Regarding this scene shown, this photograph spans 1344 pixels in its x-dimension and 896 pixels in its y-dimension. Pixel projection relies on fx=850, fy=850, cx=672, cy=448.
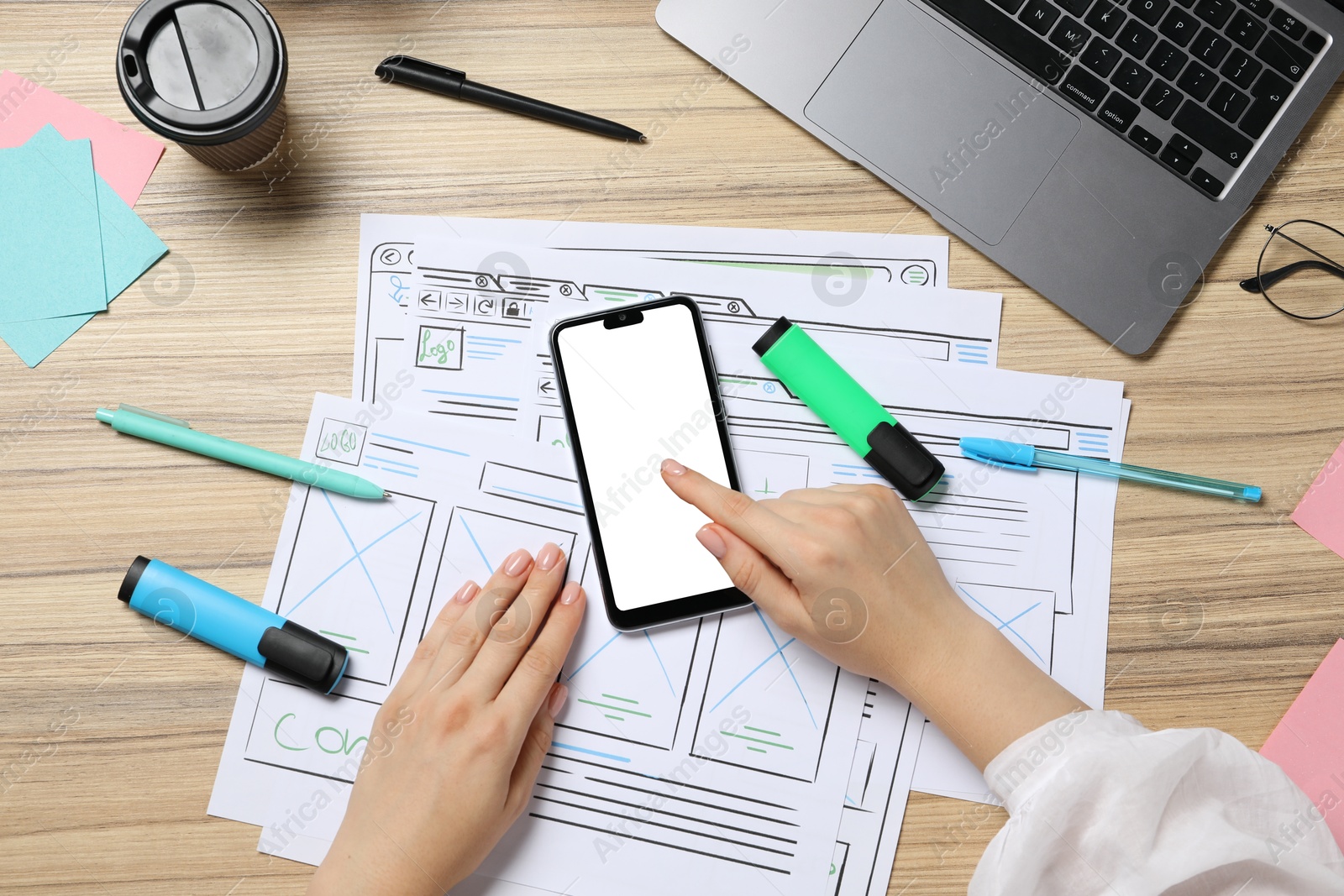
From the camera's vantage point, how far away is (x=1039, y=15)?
2.42 ft

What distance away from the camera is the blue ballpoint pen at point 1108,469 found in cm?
74

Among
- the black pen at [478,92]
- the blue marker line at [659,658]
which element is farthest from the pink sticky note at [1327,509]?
the black pen at [478,92]

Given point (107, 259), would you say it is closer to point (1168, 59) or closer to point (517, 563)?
point (517, 563)

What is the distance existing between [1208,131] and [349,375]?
2.54ft

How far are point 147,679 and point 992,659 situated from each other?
0.70 metres

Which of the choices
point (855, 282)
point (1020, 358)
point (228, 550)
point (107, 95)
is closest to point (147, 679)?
point (228, 550)

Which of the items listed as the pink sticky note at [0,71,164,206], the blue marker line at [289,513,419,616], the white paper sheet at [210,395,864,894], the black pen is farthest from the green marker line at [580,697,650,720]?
the pink sticky note at [0,71,164,206]

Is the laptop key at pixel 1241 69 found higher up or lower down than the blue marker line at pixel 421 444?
higher up

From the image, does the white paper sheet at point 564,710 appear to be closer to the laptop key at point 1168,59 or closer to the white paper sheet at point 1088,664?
the white paper sheet at point 1088,664

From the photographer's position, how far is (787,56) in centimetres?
76

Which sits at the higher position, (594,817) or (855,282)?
(855,282)

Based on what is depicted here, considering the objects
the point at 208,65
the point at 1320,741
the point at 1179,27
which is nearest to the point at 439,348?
the point at 208,65

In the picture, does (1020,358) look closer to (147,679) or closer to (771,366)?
(771,366)

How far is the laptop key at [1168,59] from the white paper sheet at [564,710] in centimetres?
58
